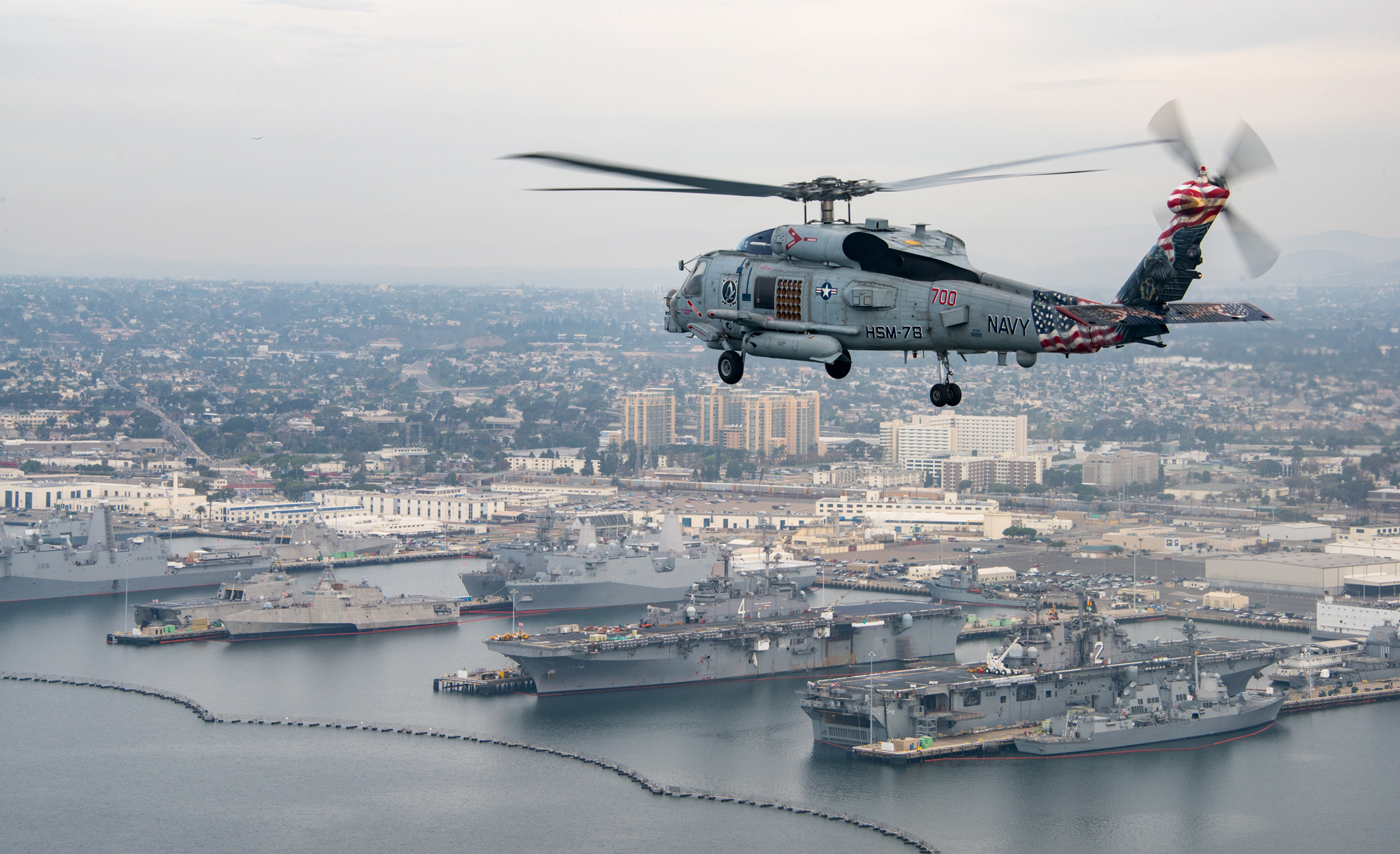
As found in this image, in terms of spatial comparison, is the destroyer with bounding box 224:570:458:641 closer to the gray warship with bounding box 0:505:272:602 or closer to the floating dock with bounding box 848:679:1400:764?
the gray warship with bounding box 0:505:272:602

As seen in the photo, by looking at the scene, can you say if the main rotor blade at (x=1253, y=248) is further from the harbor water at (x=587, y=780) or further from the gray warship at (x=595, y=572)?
the gray warship at (x=595, y=572)

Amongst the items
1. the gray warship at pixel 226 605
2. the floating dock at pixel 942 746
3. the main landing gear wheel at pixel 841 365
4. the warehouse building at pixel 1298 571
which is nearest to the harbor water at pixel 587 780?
the floating dock at pixel 942 746

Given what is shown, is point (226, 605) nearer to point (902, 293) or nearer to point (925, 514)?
point (925, 514)

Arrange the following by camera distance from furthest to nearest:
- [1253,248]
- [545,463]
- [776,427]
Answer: [776,427] → [545,463] → [1253,248]

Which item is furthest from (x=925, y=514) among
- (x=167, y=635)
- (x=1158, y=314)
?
(x=1158, y=314)

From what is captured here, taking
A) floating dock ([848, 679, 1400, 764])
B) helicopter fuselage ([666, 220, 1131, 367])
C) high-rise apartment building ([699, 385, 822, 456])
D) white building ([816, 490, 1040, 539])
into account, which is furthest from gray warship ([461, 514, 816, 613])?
high-rise apartment building ([699, 385, 822, 456])

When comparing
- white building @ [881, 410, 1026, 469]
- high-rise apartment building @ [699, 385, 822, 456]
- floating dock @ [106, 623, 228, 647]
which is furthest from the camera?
high-rise apartment building @ [699, 385, 822, 456]

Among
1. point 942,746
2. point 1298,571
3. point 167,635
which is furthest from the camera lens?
point 1298,571

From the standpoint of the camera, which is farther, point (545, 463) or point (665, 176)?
point (545, 463)
